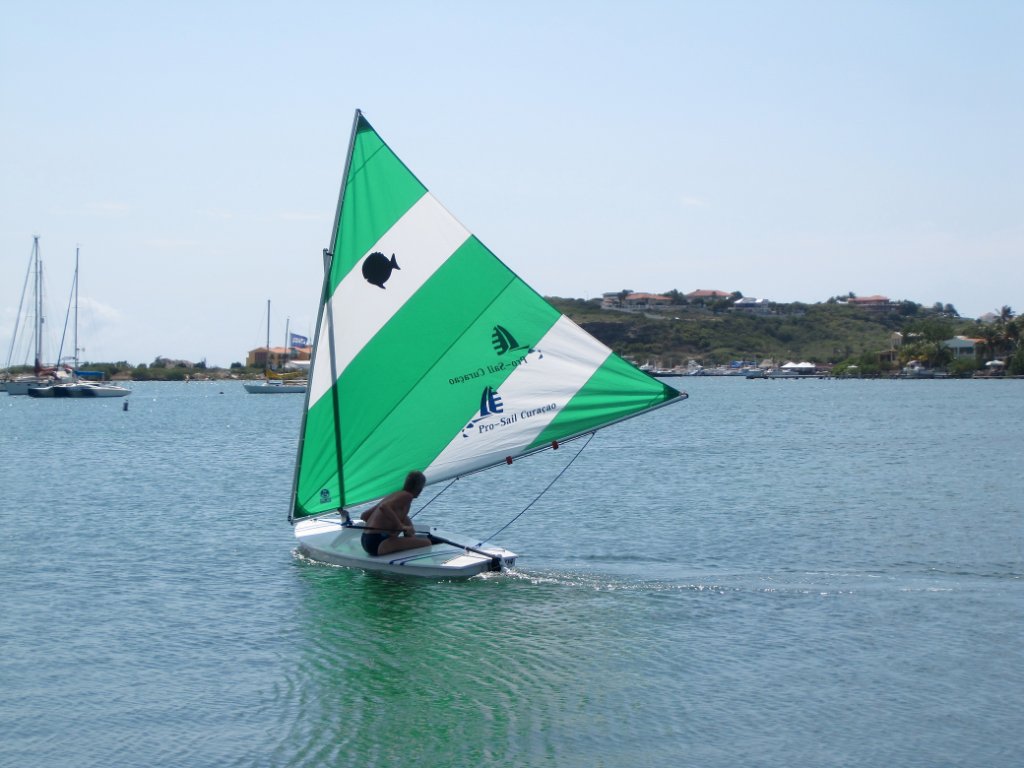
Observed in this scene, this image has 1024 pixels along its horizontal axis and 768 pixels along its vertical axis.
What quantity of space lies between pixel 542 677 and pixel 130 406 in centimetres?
10694

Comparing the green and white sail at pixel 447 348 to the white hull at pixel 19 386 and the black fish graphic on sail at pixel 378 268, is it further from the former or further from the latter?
the white hull at pixel 19 386

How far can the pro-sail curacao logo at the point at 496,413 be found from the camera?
1780 centimetres

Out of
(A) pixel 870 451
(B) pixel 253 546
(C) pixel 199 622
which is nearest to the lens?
(C) pixel 199 622

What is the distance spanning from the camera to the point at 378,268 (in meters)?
17.8

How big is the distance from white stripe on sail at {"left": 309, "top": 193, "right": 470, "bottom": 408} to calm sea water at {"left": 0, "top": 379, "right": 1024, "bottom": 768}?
403cm

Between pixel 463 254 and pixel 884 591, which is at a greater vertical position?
pixel 463 254

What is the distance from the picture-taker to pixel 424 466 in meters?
18.1

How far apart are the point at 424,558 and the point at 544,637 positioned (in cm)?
319

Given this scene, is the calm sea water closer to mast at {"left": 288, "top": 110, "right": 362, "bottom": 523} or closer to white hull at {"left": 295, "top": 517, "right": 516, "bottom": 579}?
white hull at {"left": 295, "top": 517, "right": 516, "bottom": 579}

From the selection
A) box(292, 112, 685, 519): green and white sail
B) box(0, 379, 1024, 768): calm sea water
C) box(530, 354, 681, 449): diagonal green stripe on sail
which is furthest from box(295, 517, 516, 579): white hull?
box(530, 354, 681, 449): diagonal green stripe on sail

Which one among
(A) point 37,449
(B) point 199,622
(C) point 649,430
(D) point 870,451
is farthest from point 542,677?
(C) point 649,430

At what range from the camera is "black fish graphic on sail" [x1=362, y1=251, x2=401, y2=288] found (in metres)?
17.8

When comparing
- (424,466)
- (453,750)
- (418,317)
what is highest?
(418,317)

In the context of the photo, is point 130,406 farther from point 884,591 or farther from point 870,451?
point 884,591
